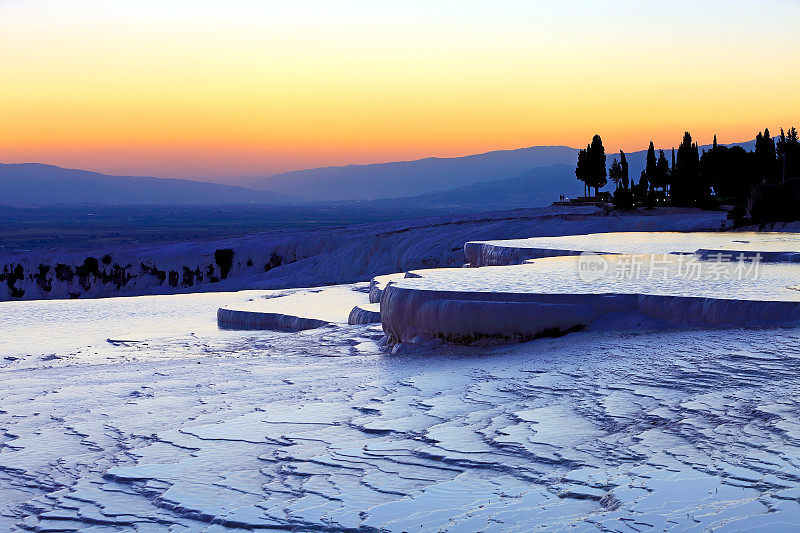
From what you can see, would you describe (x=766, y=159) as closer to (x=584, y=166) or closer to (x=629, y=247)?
(x=584, y=166)

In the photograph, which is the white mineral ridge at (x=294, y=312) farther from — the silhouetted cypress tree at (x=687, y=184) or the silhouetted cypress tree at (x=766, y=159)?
the silhouetted cypress tree at (x=766, y=159)

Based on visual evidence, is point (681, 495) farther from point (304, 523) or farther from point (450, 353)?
point (450, 353)

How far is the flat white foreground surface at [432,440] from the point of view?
13.8 feet

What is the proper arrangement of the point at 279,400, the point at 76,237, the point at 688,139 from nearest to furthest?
the point at 279,400
the point at 688,139
the point at 76,237

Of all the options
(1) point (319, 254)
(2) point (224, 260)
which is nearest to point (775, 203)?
(1) point (319, 254)

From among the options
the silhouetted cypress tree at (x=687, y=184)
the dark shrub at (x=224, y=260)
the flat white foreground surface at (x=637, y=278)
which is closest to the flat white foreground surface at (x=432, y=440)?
the flat white foreground surface at (x=637, y=278)

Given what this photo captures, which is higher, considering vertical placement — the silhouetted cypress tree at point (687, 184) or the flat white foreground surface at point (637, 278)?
the silhouetted cypress tree at point (687, 184)

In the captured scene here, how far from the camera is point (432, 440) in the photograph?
537 cm

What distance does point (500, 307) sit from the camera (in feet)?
29.4

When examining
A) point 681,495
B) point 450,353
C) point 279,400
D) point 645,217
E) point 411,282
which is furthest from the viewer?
point 645,217

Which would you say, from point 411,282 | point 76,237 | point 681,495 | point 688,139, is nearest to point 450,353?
point 411,282

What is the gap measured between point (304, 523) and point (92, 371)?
6056 mm

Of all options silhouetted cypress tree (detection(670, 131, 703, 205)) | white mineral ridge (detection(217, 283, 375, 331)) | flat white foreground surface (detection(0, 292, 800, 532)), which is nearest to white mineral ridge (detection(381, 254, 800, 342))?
flat white foreground surface (detection(0, 292, 800, 532))

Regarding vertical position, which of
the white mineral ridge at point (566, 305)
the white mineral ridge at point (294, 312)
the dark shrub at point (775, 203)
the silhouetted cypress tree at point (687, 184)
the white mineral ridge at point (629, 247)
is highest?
the silhouetted cypress tree at point (687, 184)
